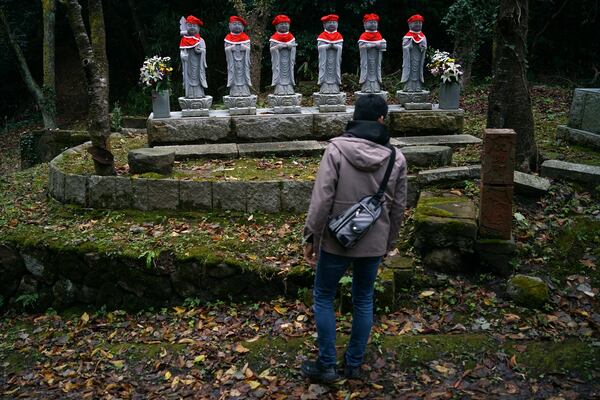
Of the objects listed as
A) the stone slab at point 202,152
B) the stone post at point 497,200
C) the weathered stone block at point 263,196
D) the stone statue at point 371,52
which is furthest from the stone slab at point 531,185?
the stone slab at point 202,152

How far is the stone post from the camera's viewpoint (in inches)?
214

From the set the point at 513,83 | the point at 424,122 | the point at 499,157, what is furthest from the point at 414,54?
the point at 499,157

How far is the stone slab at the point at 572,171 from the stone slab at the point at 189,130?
481 centimetres

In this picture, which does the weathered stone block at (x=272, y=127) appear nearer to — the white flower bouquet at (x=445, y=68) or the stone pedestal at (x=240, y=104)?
the stone pedestal at (x=240, y=104)

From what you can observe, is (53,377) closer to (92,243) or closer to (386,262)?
(92,243)

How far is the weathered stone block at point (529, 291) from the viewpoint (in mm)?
5168

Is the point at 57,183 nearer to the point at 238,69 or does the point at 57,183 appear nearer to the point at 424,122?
the point at 238,69

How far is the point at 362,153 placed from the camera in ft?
12.7

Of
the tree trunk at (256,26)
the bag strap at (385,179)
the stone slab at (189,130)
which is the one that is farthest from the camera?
the tree trunk at (256,26)

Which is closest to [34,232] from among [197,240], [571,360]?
[197,240]

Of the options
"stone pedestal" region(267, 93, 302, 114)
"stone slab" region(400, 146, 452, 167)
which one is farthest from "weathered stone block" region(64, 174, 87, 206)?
"stone slab" region(400, 146, 452, 167)

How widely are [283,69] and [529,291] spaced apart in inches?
226

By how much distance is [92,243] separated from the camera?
6.40m

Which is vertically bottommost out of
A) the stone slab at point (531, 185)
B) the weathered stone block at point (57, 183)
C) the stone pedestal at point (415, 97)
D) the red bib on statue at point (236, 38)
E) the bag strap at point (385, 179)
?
the weathered stone block at point (57, 183)
